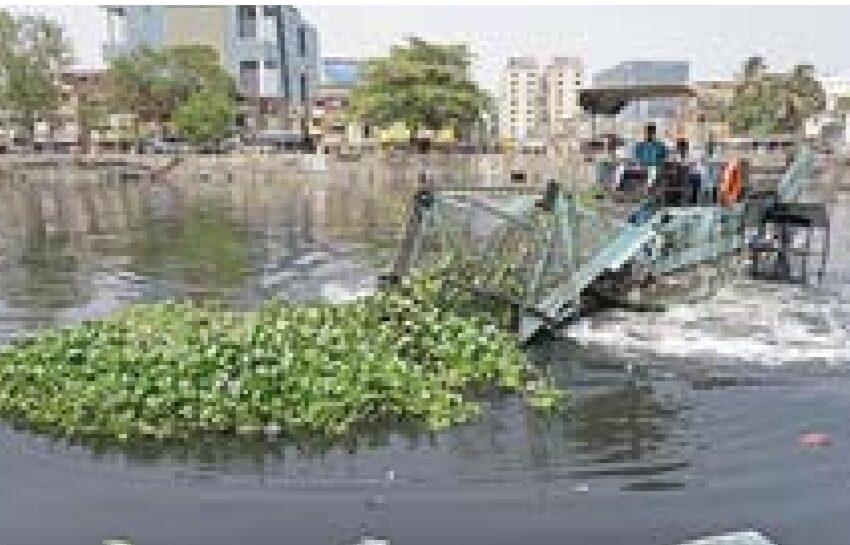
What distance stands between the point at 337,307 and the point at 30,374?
3.96 meters

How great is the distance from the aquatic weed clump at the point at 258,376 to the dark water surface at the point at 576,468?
445mm

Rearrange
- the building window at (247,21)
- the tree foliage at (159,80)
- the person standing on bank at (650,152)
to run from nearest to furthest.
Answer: the person standing on bank at (650,152) → the tree foliage at (159,80) → the building window at (247,21)

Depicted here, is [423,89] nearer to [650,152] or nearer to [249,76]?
[249,76]

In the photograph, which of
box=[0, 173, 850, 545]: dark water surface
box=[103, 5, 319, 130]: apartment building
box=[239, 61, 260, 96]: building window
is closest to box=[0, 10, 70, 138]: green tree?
box=[103, 5, 319, 130]: apartment building

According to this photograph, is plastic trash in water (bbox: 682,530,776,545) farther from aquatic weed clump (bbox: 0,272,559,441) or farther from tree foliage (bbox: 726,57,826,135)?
tree foliage (bbox: 726,57,826,135)

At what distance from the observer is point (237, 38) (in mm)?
134250

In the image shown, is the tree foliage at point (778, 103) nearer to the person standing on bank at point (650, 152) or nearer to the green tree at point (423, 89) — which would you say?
the green tree at point (423, 89)

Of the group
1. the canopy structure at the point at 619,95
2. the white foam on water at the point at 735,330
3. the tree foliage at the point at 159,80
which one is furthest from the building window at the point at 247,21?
the white foam on water at the point at 735,330

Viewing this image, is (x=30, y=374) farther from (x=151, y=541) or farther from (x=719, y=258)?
(x=719, y=258)

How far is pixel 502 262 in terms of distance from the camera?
1523 centimetres

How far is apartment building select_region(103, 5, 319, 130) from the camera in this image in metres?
131

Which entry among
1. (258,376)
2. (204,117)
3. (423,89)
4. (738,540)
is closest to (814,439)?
(738,540)

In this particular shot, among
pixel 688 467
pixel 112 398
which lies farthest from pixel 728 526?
pixel 112 398

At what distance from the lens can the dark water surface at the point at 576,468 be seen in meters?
8.60
